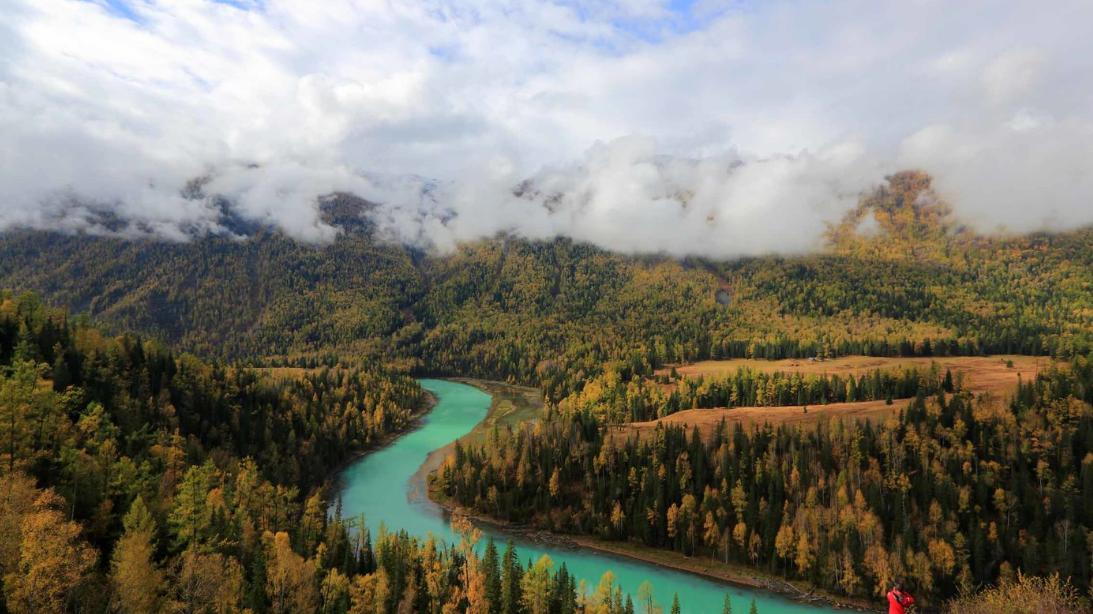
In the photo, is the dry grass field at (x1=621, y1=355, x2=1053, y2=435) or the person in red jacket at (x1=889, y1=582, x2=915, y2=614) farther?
the dry grass field at (x1=621, y1=355, x2=1053, y2=435)

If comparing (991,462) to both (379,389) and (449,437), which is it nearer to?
(449,437)

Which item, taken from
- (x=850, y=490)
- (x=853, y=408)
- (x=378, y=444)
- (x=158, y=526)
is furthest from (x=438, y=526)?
(x=853, y=408)

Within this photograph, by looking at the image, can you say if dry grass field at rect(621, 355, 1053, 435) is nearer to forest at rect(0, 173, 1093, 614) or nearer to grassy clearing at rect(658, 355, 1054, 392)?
grassy clearing at rect(658, 355, 1054, 392)

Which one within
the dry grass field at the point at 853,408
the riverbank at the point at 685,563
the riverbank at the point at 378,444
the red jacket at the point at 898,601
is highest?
the red jacket at the point at 898,601

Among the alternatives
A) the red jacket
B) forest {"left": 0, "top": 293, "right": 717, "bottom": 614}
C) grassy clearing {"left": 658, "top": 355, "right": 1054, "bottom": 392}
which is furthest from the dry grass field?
the red jacket

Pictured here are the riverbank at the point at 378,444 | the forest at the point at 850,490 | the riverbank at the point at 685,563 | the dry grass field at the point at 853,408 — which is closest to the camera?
the riverbank at the point at 685,563

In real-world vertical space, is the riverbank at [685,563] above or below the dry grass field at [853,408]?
below

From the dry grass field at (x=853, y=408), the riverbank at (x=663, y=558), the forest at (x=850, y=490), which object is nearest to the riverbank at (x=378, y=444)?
the riverbank at (x=663, y=558)

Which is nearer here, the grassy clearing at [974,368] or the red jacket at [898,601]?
the red jacket at [898,601]

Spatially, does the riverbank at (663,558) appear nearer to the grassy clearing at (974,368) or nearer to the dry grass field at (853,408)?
the dry grass field at (853,408)
